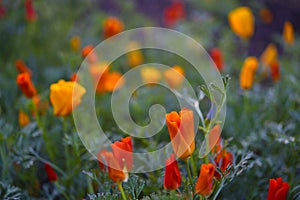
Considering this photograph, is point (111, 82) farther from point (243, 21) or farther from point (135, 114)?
point (243, 21)

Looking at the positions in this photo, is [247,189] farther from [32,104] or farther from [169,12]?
[169,12]

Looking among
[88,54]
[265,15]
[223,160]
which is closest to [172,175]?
[223,160]

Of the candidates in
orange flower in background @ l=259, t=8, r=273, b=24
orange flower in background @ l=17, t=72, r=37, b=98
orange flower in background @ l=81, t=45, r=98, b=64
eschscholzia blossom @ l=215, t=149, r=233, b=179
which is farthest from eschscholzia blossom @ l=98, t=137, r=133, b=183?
orange flower in background @ l=259, t=8, r=273, b=24

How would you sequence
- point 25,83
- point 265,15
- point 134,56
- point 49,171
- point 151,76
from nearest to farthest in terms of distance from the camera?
point 49,171 → point 25,83 → point 151,76 → point 134,56 → point 265,15

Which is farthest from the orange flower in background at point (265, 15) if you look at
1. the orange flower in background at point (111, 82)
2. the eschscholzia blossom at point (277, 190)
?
the eschscholzia blossom at point (277, 190)

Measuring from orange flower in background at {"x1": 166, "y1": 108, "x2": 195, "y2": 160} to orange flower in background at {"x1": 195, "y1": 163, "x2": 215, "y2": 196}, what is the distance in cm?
7

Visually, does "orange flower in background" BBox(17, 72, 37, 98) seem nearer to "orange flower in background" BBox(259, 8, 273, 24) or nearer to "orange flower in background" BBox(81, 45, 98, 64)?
"orange flower in background" BBox(81, 45, 98, 64)

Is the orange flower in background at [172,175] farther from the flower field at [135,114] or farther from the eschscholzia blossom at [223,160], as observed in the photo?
the eschscholzia blossom at [223,160]

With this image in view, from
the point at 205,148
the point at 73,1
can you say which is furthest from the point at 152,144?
the point at 73,1

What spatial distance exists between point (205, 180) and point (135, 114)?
0.96 meters

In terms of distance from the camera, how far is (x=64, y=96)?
1377 millimetres

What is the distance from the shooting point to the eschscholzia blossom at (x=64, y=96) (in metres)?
1.37

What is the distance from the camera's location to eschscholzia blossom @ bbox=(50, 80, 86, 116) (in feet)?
4.50

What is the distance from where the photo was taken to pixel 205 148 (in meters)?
1.24
